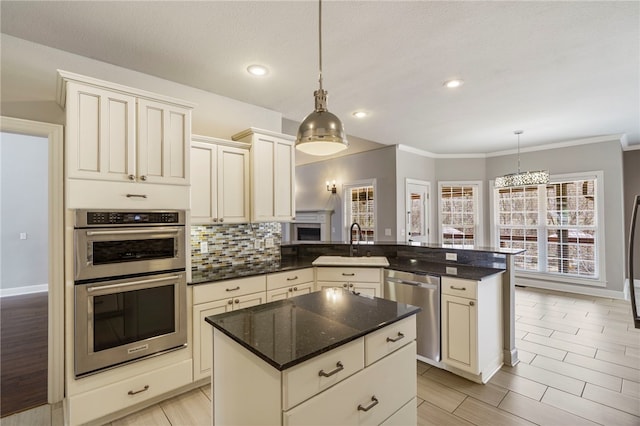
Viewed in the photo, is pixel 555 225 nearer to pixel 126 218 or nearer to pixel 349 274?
pixel 349 274

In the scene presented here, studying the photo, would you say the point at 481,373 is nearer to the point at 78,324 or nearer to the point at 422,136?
the point at 78,324

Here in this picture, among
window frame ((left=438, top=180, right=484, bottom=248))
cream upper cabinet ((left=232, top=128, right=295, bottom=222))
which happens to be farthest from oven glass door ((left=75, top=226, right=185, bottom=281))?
window frame ((left=438, top=180, right=484, bottom=248))

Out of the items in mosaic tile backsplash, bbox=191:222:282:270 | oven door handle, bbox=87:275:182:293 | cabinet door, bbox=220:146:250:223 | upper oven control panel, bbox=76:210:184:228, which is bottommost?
oven door handle, bbox=87:275:182:293

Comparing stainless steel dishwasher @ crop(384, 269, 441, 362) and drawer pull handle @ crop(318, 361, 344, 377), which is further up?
drawer pull handle @ crop(318, 361, 344, 377)

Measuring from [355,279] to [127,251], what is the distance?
6.75 ft

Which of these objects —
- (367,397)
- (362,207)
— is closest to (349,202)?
(362,207)

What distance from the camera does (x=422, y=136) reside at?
16.4 feet

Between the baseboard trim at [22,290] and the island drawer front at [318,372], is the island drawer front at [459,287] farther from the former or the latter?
the baseboard trim at [22,290]

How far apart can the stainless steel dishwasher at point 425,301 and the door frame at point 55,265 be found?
2.86m

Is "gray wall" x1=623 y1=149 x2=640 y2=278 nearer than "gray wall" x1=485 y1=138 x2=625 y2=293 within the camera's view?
No

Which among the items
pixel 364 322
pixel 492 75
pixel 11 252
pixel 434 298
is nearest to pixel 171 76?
pixel 364 322

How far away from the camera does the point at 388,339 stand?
1.53 m

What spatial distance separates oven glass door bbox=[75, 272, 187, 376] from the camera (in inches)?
78.2

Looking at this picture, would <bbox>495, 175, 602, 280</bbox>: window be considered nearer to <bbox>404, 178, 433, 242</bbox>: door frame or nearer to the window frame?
the window frame
